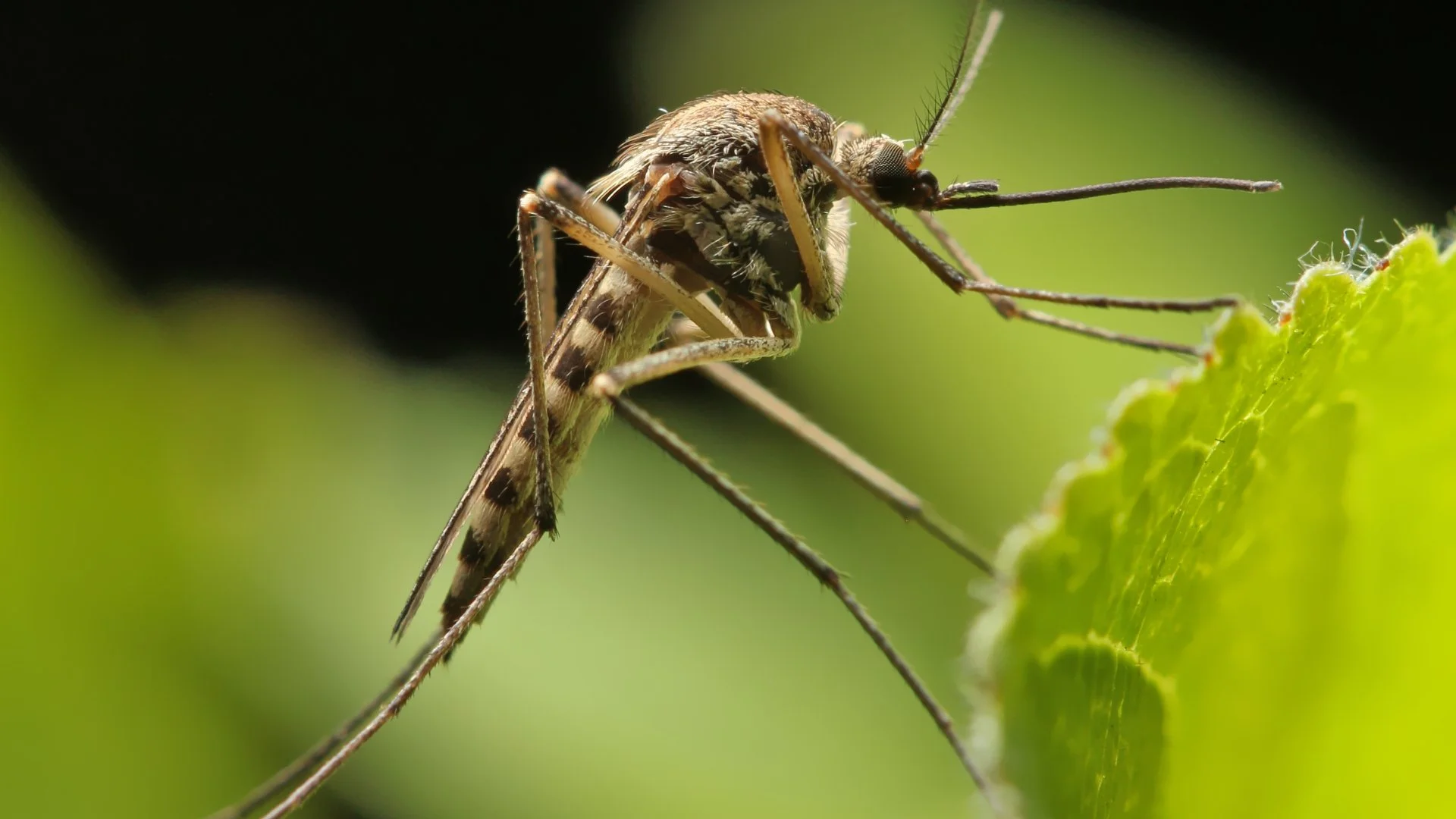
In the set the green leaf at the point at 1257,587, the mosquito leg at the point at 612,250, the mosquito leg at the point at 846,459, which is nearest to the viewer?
the green leaf at the point at 1257,587

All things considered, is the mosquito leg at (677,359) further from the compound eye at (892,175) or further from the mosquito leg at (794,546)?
the compound eye at (892,175)

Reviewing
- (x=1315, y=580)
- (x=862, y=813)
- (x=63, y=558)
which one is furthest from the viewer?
(x=63, y=558)

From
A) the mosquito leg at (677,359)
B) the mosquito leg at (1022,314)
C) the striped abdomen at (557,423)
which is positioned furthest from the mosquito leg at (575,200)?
the mosquito leg at (1022,314)

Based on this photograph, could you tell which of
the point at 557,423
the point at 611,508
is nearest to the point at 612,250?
the point at 557,423

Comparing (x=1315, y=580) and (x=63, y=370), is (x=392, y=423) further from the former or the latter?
(x=1315, y=580)

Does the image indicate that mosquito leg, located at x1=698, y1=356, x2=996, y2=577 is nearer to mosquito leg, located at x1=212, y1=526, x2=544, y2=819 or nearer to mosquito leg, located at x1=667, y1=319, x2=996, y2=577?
mosquito leg, located at x1=667, y1=319, x2=996, y2=577

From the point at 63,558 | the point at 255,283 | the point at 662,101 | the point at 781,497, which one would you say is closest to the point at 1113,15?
the point at 662,101

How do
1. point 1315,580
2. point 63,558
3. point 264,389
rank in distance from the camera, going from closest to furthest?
point 1315,580 < point 63,558 < point 264,389

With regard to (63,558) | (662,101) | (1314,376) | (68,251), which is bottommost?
(63,558)
